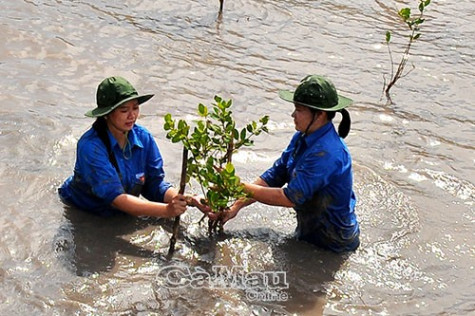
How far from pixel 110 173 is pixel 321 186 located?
1.37 meters

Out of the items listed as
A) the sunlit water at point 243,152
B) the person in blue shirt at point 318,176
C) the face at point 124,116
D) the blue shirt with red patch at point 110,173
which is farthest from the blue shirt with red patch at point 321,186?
the face at point 124,116

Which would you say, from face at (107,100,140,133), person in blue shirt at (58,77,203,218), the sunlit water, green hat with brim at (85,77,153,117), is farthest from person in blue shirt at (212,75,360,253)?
green hat with brim at (85,77,153,117)

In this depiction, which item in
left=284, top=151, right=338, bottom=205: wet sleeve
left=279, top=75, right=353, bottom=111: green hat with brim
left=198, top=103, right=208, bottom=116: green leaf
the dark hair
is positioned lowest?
left=284, top=151, right=338, bottom=205: wet sleeve

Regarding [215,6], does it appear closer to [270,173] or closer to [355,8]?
[355,8]

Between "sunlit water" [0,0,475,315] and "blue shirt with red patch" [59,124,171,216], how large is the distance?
0.14 metres

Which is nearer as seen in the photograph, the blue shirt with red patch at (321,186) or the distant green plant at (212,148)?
the distant green plant at (212,148)

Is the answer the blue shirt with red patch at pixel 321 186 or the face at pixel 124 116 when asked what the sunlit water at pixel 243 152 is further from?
the face at pixel 124 116

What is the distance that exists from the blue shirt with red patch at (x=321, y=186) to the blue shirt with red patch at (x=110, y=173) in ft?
2.72

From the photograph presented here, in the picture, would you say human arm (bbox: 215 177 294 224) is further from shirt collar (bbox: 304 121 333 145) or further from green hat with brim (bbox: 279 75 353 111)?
green hat with brim (bbox: 279 75 353 111)

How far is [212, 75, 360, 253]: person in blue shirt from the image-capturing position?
4121 millimetres

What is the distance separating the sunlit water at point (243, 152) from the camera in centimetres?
401

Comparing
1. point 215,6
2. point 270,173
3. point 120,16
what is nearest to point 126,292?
point 270,173

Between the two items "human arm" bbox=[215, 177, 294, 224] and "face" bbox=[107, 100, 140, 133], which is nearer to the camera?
"face" bbox=[107, 100, 140, 133]

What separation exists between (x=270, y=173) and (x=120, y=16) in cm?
490
